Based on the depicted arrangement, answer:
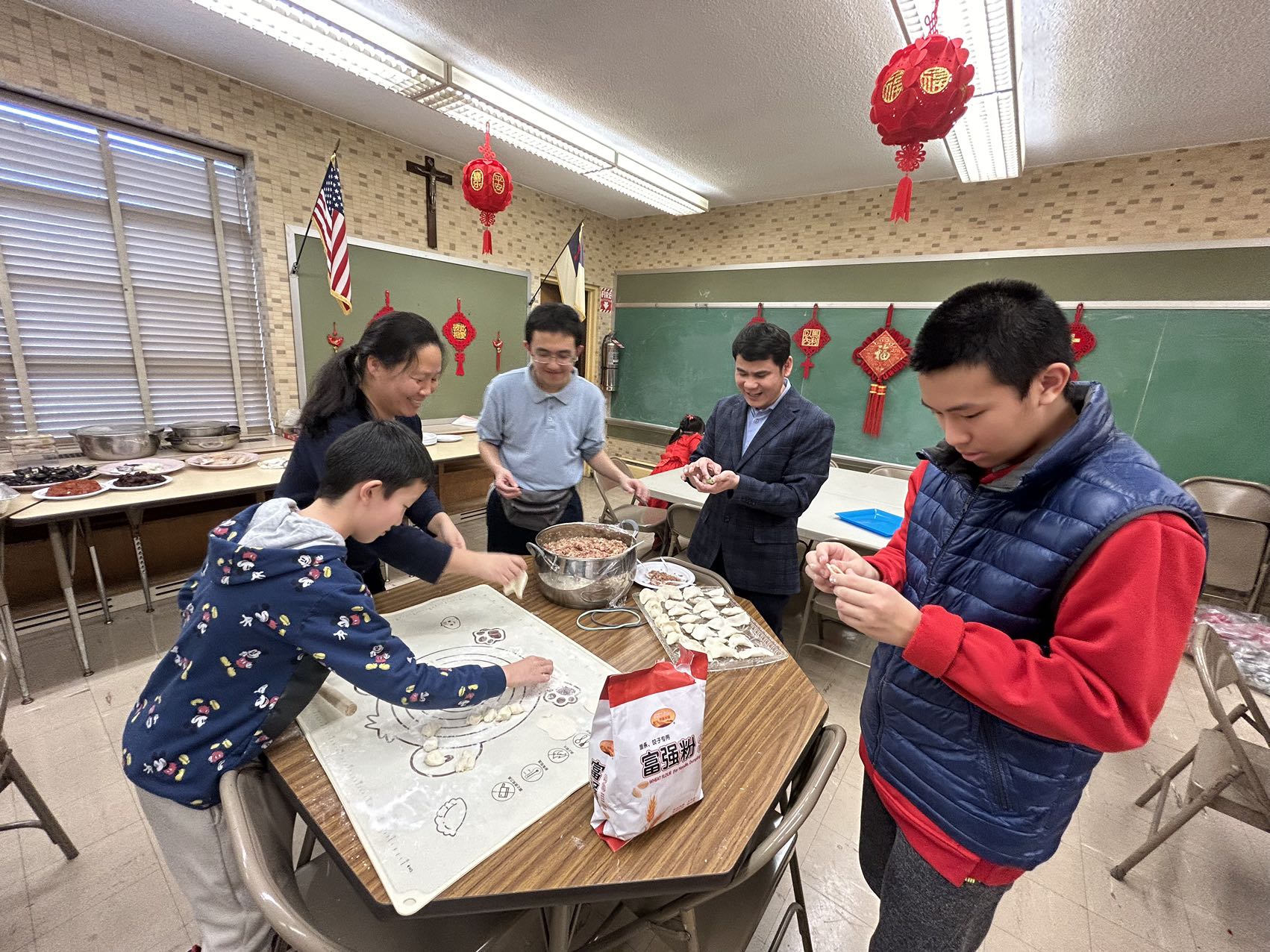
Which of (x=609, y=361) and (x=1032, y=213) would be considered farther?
(x=609, y=361)

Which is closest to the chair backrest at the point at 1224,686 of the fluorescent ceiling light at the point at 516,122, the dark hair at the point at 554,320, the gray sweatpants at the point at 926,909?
the gray sweatpants at the point at 926,909

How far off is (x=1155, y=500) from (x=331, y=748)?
Answer: 141cm

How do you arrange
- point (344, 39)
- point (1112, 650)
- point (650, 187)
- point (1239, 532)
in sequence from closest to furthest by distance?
point (1112, 650) → point (344, 39) → point (1239, 532) → point (650, 187)

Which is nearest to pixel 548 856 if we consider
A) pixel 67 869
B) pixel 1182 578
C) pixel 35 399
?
pixel 1182 578

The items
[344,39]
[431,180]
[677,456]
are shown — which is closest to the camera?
[344,39]

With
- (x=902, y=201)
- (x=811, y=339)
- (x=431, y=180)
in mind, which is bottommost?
(x=811, y=339)

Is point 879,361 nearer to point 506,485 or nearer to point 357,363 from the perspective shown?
point 506,485

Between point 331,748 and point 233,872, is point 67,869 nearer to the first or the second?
point 233,872

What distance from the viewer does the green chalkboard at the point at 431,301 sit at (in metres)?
3.87

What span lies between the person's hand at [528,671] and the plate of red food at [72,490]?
273 cm

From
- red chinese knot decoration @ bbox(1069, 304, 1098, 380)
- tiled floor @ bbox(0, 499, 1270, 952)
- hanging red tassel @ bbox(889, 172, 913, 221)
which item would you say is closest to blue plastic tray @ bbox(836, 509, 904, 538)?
tiled floor @ bbox(0, 499, 1270, 952)

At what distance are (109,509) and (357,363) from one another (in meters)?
1.83

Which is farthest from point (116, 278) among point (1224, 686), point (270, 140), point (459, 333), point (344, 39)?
point (1224, 686)

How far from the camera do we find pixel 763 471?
1.92 meters
